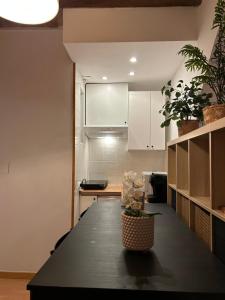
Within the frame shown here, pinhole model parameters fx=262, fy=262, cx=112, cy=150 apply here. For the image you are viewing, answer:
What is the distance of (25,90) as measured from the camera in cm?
329

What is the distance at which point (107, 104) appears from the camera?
371cm

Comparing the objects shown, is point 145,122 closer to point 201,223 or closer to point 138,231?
point 201,223

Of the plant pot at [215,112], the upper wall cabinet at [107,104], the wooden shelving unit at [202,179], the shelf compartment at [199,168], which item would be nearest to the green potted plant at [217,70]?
the plant pot at [215,112]

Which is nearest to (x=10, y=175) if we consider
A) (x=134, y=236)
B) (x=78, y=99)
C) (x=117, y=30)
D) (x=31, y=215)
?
(x=31, y=215)

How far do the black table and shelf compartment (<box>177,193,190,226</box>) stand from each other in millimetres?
291

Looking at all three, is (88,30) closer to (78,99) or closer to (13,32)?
(78,99)

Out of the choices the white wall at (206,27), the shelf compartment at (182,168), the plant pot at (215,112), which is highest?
the white wall at (206,27)

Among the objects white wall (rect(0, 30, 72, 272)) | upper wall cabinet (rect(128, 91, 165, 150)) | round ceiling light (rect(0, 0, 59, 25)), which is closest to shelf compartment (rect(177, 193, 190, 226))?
round ceiling light (rect(0, 0, 59, 25))

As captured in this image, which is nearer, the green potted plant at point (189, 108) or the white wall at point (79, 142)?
the green potted plant at point (189, 108)

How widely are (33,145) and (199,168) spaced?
2.25 m

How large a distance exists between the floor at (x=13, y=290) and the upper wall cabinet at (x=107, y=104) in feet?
7.10

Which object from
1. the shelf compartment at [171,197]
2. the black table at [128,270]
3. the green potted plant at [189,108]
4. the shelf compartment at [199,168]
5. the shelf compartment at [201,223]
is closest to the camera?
the black table at [128,270]

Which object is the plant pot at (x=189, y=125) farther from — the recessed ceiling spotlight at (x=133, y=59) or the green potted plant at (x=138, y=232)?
the recessed ceiling spotlight at (x=133, y=59)

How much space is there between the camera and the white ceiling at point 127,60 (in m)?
2.62
